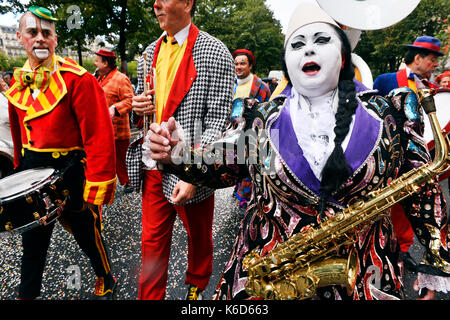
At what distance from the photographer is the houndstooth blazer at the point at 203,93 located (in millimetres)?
1799

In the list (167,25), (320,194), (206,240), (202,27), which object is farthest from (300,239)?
(202,27)

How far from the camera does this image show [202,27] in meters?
17.6

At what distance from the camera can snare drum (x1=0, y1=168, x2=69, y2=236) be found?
168 centimetres

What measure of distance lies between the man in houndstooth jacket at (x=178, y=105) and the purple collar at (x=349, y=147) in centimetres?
71

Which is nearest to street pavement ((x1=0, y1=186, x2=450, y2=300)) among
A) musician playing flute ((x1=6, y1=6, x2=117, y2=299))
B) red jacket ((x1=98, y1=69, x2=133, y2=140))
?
musician playing flute ((x1=6, y1=6, x2=117, y2=299))

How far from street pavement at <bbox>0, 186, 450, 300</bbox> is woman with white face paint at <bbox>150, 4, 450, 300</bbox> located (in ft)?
5.58

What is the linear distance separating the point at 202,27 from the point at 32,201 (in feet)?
59.2

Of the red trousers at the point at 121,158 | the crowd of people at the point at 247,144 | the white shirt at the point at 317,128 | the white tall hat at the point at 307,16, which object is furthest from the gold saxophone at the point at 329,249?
the red trousers at the point at 121,158

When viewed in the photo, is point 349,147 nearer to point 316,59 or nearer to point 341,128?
point 341,128

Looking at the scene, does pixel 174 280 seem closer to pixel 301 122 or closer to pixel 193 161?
pixel 193 161

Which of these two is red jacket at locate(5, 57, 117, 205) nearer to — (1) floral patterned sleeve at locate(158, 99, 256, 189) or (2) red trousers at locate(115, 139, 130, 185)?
(1) floral patterned sleeve at locate(158, 99, 256, 189)

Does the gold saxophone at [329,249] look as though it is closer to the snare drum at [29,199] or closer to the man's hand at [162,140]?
the man's hand at [162,140]

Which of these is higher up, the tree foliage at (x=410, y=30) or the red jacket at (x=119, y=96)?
the tree foliage at (x=410, y=30)

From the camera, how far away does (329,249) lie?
3.52 feet
